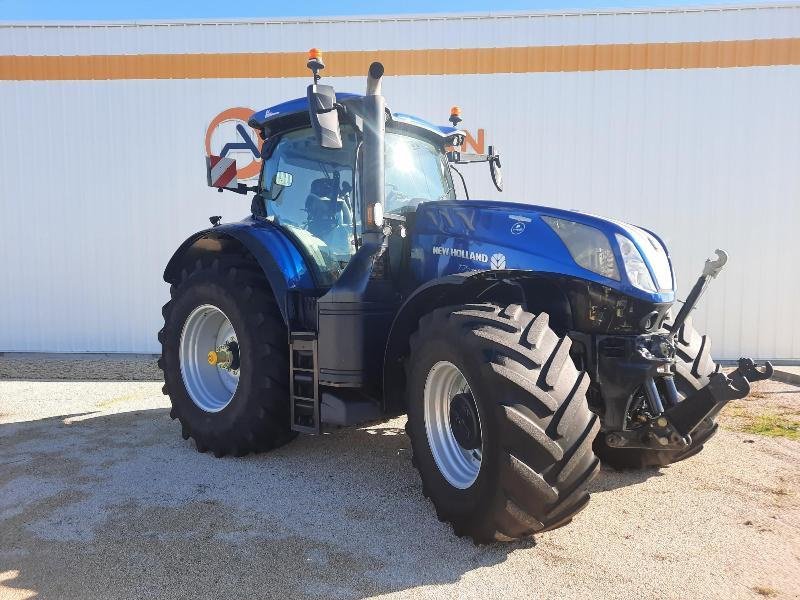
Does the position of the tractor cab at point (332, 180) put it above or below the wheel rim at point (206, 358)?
above

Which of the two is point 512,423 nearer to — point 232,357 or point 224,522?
point 224,522

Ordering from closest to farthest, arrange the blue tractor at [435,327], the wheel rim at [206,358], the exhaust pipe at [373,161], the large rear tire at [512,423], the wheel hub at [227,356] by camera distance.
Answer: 1. the large rear tire at [512,423]
2. the blue tractor at [435,327]
3. the exhaust pipe at [373,161]
4. the wheel hub at [227,356]
5. the wheel rim at [206,358]

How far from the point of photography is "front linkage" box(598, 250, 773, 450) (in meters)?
2.56

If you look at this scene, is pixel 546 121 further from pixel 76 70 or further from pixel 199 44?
pixel 76 70

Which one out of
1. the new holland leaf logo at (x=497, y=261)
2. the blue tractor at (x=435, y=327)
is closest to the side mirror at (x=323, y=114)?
the blue tractor at (x=435, y=327)

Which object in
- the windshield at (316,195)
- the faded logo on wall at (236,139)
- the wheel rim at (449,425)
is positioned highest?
the faded logo on wall at (236,139)

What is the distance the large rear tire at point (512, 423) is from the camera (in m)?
2.40

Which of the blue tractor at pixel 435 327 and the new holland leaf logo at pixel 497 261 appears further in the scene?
the new holland leaf logo at pixel 497 261

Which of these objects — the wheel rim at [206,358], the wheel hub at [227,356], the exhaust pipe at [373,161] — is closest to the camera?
the exhaust pipe at [373,161]

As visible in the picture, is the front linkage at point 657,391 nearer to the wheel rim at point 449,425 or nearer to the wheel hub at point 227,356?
the wheel rim at point 449,425

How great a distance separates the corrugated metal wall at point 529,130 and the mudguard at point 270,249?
4.45m

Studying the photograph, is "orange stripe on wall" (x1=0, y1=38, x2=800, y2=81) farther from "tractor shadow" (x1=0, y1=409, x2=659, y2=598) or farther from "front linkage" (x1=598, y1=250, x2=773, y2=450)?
"front linkage" (x1=598, y1=250, x2=773, y2=450)

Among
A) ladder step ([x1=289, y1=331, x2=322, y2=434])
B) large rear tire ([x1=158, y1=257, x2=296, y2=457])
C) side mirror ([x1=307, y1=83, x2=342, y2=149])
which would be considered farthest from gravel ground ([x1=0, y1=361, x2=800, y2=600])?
side mirror ([x1=307, y1=83, x2=342, y2=149])

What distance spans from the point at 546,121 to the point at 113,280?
22.0 feet
